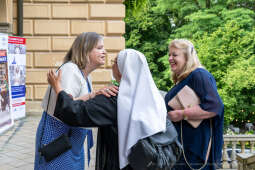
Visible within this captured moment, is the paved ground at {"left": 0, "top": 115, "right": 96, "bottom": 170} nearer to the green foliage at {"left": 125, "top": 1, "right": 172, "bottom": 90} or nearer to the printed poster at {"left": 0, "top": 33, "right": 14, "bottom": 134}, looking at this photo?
the printed poster at {"left": 0, "top": 33, "right": 14, "bottom": 134}

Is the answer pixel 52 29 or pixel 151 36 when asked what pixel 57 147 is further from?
pixel 151 36

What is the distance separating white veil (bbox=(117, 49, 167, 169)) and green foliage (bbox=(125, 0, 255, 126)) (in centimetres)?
1887

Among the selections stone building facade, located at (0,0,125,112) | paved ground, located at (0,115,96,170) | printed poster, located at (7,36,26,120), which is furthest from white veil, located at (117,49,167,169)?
stone building facade, located at (0,0,125,112)

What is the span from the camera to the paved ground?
5.13 meters

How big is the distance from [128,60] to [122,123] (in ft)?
1.19

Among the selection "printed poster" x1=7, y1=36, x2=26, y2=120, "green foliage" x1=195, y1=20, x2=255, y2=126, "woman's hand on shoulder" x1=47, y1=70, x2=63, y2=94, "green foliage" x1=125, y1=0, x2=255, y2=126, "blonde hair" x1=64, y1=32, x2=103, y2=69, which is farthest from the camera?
"green foliage" x1=125, y1=0, x2=255, y2=126

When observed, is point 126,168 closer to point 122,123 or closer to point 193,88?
point 122,123

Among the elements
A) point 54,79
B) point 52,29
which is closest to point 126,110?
point 54,79

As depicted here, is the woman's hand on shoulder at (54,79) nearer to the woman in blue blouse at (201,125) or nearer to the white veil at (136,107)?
the white veil at (136,107)

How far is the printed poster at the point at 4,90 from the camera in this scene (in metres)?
6.86

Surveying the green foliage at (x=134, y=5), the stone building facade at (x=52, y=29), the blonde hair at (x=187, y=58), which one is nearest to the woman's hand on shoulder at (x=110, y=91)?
the blonde hair at (x=187, y=58)

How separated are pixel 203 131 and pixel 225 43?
19.5m

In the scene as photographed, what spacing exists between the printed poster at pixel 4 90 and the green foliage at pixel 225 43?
14.7 m

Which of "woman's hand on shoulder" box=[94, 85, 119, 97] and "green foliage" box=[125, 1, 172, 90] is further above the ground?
"green foliage" box=[125, 1, 172, 90]
